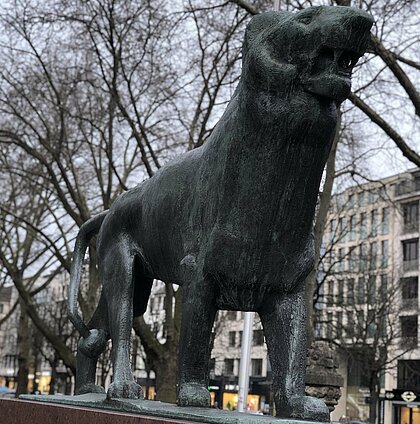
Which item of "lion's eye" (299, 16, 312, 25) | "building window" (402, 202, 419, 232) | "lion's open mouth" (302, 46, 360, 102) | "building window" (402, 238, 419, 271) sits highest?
"building window" (402, 202, 419, 232)

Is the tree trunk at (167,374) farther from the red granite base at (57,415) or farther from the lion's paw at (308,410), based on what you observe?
the lion's paw at (308,410)

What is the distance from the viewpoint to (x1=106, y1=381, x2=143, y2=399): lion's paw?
3656mm

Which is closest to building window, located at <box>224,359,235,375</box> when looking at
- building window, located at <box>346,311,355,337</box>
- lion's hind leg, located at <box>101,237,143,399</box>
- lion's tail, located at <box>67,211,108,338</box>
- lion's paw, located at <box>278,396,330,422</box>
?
building window, located at <box>346,311,355,337</box>

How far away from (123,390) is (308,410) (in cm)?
108

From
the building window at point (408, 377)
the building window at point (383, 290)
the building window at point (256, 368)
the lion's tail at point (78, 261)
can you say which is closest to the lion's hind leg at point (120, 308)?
the lion's tail at point (78, 261)

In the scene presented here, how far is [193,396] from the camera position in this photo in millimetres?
3230

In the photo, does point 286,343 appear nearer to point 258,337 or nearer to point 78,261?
point 78,261

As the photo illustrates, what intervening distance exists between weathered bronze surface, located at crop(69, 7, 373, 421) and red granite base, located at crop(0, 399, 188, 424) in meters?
0.22

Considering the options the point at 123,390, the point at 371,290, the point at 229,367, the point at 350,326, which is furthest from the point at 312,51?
the point at 229,367

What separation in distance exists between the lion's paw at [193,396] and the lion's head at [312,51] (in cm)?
131

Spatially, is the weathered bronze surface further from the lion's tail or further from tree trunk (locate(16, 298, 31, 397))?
tree trunk (locate(16, 298, 31, 397))

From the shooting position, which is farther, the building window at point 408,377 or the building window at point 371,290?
the building window at point 408,377

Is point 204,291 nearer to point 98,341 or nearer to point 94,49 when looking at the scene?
point 98,341

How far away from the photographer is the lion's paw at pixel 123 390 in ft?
12.0
